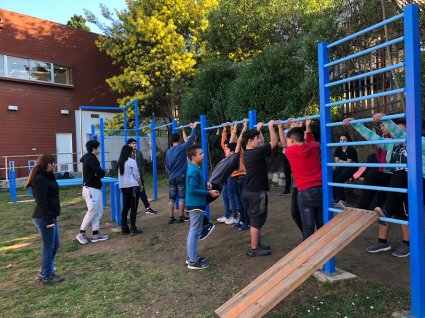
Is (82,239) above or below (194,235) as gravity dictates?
below

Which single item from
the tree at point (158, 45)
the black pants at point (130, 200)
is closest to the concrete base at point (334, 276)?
the black pants at point (130, 200)

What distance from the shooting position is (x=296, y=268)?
129 inches

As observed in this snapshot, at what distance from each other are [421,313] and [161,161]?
1778cm

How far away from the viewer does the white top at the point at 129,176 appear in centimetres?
680

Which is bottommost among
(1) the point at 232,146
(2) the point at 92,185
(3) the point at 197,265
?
(3) the point at 197,265

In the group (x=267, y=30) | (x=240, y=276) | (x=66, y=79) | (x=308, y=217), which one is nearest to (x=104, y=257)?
(x=240, y=276)

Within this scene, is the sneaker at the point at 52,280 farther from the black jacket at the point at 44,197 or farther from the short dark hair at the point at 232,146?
the short dark hair at the point at 232,146

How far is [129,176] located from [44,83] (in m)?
13.5

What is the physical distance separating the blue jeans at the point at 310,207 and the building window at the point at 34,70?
16570mm

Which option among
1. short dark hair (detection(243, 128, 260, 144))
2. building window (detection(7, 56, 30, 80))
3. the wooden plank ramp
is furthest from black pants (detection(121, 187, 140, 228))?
building window (detection(7, 56, 30, 80))

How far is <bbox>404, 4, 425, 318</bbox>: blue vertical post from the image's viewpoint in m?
3.03

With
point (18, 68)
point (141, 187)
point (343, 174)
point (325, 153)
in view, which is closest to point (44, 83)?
point (18, 68)

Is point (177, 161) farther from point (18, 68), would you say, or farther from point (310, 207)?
point (18, 68)

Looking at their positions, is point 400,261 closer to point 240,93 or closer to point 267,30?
point 240,93
